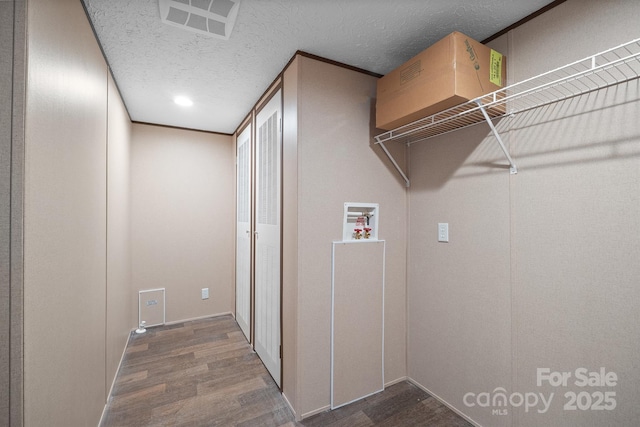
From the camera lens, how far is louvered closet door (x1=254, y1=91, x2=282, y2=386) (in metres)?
2.10

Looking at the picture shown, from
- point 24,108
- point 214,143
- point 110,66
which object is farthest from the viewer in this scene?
point 214,143

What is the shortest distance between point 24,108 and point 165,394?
2.05 meters

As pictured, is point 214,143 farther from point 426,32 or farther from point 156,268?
point 426,32

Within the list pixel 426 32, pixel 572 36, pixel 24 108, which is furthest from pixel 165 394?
pixel 572 36

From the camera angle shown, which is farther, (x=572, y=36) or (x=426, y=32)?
(x=426, y=32)

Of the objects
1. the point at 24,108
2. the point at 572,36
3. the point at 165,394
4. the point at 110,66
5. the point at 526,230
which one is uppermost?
the point at 110,66

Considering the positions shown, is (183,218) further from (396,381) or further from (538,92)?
(538,92)

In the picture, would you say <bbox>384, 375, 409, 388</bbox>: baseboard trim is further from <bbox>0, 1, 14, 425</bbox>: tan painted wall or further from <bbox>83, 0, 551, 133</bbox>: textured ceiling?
<bbox>83, 0, 551, 133</bbox>: textured ceiling

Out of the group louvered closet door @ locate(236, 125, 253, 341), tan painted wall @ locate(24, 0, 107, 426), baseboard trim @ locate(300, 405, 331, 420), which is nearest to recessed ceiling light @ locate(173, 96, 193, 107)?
louvered closet door @ locate(236, 125, 253, 341)

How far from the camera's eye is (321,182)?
71.9 inches

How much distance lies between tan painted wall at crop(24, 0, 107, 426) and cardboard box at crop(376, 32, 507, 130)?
64.1 inches

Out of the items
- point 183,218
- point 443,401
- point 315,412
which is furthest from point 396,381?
point 183,218

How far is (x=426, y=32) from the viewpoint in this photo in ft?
5.26

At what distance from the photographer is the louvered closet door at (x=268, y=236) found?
2.10 metres
